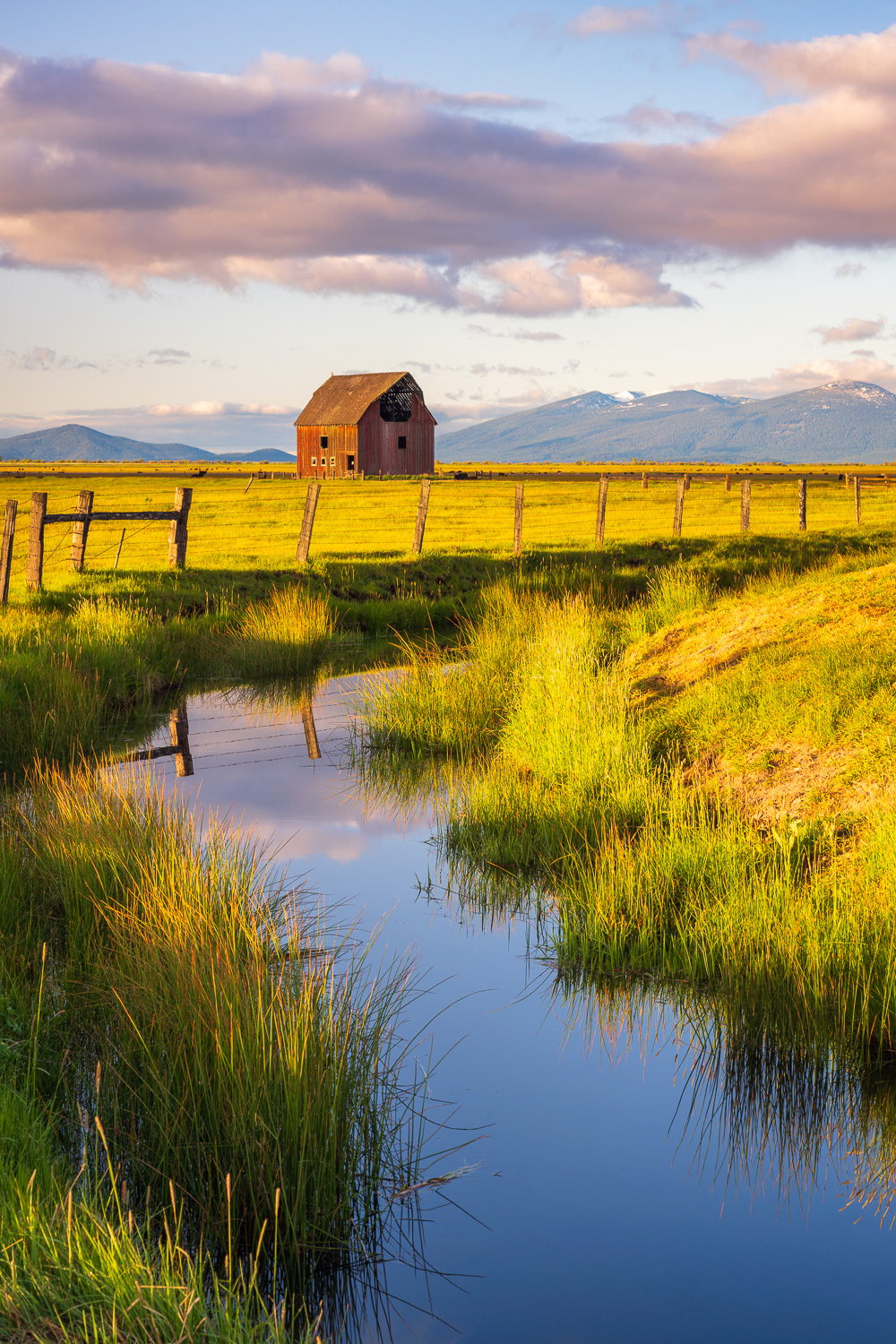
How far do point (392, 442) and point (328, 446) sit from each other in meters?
4.74

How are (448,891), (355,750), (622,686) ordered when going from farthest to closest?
(355,750)
(622,686)
(448,891)

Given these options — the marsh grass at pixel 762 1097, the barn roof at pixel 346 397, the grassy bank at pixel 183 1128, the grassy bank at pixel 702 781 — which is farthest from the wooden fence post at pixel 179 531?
the barn roof at pixel 346 397

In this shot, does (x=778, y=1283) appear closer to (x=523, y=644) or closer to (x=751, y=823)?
(x=751, y=823)

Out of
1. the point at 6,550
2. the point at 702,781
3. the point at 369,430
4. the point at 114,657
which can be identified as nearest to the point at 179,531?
the point at 6,550

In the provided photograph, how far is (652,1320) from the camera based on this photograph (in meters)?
3.86

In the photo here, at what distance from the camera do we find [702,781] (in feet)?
29.3

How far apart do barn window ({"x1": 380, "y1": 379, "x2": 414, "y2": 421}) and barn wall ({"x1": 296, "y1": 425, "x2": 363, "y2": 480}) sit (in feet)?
9.50

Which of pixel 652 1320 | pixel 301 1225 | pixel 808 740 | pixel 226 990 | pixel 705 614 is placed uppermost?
pixel 705 614

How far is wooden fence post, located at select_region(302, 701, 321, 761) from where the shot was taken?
39.0 ft

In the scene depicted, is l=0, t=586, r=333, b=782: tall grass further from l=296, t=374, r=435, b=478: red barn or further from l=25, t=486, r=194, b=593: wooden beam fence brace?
l=296, t=374, r=435, b=478: red barn

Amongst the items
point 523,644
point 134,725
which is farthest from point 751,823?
point 134,725

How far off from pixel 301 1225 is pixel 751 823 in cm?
495

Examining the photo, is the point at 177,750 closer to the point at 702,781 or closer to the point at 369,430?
the point at 702,781

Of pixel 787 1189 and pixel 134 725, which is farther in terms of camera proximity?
pixel 134 725
